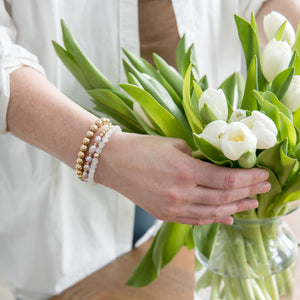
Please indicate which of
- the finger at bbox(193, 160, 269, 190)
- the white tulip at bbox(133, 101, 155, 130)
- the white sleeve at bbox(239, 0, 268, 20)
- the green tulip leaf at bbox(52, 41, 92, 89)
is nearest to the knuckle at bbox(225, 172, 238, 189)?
the finger at bbox(193, 160, 269, 190)

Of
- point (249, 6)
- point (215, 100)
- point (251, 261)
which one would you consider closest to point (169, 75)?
point (215, 100)

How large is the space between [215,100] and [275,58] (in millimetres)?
98

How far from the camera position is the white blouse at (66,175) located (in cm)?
64

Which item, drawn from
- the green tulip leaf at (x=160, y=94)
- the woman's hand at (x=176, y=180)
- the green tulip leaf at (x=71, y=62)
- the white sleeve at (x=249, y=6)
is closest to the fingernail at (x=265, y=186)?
the woman's hand at (x=176, y=180)

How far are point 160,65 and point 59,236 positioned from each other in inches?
13.6

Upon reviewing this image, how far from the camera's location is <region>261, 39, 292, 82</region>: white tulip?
45cm

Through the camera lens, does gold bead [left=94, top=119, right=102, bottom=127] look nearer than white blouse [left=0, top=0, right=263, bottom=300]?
Yes

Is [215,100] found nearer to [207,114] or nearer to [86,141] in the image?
[207,114]

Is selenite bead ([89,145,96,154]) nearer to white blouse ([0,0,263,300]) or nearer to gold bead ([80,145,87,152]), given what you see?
gold bead ([80,145,87,152])

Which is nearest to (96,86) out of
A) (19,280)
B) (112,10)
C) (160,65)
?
(160,65)

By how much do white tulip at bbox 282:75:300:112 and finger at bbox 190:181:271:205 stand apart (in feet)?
0.28

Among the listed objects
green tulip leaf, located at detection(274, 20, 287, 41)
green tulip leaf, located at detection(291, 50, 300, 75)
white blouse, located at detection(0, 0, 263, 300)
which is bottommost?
white blouse, located at detection(0, 0, 263, 300)

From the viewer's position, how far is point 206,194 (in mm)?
434

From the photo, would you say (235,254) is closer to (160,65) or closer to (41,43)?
(160,65)
